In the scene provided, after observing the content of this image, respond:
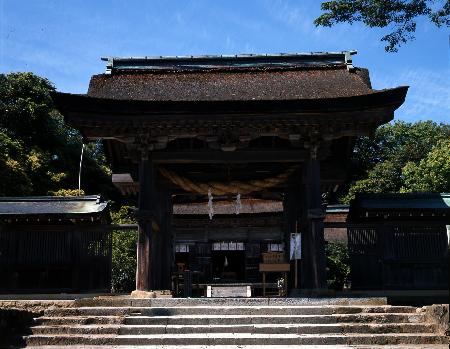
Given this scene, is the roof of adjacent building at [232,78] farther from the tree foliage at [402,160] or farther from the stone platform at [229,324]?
the tree foliage at [402,160]

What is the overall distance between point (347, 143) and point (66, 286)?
8725 millimetres

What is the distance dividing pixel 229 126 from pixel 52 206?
5711mm

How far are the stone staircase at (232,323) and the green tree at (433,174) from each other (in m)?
22.4

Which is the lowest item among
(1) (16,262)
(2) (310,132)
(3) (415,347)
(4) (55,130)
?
(3) (415,347)

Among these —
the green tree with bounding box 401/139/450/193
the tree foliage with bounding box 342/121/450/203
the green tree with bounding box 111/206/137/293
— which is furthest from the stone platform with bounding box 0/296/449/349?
the green tree with bounding box 401/139/450/193

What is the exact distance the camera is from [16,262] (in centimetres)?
1311

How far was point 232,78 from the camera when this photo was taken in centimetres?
1412

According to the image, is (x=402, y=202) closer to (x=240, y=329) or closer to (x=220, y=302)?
(x=220, y=302)

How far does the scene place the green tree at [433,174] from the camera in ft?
96.0

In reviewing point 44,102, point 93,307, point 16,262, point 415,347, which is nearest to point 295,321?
point 415,347

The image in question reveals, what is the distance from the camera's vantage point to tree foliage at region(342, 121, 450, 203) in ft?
100

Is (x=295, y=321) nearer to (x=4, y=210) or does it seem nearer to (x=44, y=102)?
(x=4, y=210)

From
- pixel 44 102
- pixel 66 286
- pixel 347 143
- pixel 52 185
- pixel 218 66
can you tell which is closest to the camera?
pixel 66 286

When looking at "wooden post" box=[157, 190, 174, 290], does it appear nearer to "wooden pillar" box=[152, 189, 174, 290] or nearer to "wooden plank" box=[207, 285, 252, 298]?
"wooden pillar" box=[152, 189, 174, 290]
